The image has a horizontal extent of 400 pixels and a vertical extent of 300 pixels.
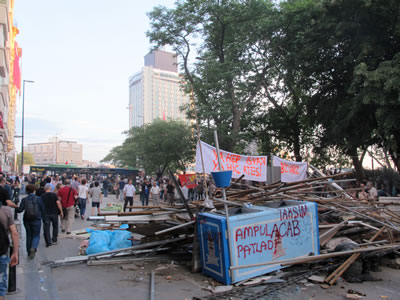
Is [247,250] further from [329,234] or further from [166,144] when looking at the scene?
[166,144]

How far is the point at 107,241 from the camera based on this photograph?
839 cm

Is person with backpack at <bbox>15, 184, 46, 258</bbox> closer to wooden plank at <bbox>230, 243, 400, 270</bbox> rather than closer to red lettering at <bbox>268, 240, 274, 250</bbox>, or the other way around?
wooden plank at <bbox>230, 243, 400, 270</bbox>

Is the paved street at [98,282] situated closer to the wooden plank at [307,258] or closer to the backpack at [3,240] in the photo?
the wooden plank at [307,258]

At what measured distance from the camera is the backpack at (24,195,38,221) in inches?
319

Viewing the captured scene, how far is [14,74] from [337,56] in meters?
45.5

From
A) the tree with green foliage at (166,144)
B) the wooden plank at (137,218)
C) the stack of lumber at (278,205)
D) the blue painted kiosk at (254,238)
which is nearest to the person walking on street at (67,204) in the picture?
the stack of lumber at (278,205)

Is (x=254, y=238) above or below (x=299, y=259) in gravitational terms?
above

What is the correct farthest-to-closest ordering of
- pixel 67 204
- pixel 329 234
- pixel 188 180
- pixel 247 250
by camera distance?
pixel 188 180, pixel 67 204, pixel 329 234, pixel 247 250

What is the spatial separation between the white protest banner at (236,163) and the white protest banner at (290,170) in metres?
2.02

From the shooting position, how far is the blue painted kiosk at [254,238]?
239 inches

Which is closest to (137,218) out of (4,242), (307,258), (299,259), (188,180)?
(4,242)

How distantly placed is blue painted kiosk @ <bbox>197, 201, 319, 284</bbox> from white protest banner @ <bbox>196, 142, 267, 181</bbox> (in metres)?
1.43

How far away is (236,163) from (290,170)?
3.29m

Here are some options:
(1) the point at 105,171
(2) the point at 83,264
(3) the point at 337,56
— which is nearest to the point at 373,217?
(2) the point at 83,264
